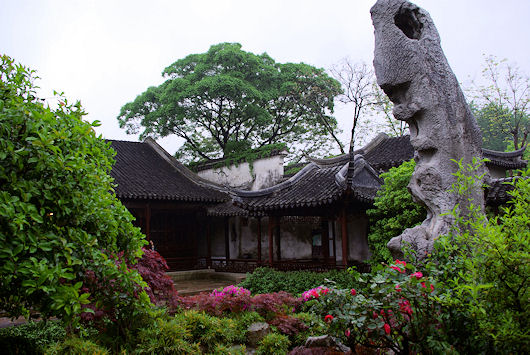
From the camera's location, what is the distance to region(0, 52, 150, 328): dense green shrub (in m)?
2.74

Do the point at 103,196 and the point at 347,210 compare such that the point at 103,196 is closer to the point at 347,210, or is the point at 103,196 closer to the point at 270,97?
the point at 347,210

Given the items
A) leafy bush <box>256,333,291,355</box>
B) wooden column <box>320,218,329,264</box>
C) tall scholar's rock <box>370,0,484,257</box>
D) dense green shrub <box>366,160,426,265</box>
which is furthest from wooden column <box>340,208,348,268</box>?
leafy bush <box>256,333,291,355</box>

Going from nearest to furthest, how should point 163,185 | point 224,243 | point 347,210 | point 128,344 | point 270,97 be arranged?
point 128,344
point 347,210
point 163,185
point 224,243
point 270,97

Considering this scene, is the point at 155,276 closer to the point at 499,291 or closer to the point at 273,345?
the point at 273,345

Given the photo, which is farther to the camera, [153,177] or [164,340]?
[153,177]

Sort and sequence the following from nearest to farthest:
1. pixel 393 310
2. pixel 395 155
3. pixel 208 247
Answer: pixel 393 310 → pixel 395 155 → pixel 208 247

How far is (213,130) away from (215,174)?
274cm

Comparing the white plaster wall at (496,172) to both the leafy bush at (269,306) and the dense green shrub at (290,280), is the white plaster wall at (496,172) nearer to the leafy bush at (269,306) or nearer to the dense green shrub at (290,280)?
the dense green shrub at (290,280)

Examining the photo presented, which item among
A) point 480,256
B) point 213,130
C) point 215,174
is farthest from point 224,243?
point 480,256

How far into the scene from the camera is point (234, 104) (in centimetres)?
2016

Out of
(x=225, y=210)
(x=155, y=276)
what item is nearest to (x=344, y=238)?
(x=155, y=276)

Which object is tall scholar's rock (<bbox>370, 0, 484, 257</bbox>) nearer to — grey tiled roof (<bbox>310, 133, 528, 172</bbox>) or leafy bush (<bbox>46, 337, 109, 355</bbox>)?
leafy bush (<bbox>46, 337, 109, 355</bbox>)

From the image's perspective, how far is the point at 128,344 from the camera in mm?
4457

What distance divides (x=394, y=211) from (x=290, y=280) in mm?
2665
